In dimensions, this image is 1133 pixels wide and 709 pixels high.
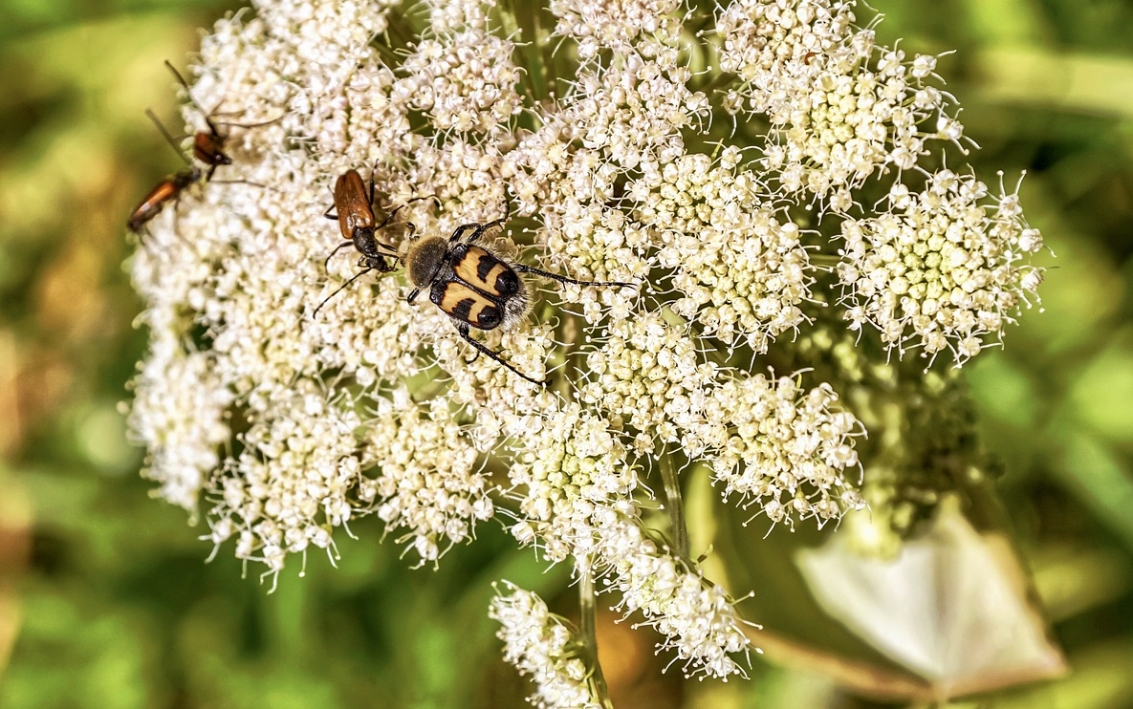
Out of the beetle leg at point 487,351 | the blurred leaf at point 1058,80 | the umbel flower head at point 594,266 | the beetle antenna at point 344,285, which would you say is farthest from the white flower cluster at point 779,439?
the blurred leaf at point 1058,80

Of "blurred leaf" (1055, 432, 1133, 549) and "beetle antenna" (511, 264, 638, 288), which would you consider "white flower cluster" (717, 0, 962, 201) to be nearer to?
"beetle antenna" (511, 264, 638, 288)

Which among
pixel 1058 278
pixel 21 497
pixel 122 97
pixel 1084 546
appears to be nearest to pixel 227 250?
pixel 122 97

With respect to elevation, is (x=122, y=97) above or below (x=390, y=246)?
above

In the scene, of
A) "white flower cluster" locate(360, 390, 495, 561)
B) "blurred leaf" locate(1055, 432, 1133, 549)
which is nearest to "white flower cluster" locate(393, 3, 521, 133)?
"white flower cluster" locate(360, 390, 495, 561)

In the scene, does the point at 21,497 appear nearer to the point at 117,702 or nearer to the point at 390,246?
the point at 117,702

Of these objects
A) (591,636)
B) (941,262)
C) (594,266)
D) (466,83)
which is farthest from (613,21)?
(591,636)

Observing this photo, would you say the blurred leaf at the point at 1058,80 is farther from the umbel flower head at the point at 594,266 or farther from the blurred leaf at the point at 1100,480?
the blurred leaf at the point at 1100,480

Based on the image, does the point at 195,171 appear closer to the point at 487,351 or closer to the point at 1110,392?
the point at 487,351
